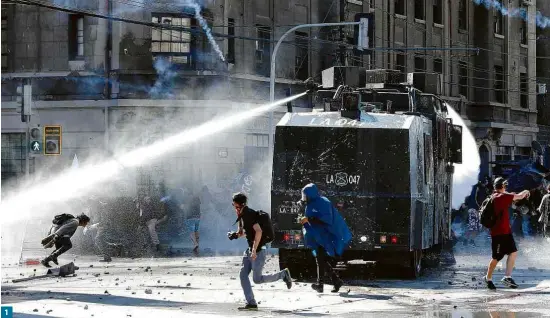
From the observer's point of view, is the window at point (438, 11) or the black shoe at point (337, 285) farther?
the window at point (438, 11)

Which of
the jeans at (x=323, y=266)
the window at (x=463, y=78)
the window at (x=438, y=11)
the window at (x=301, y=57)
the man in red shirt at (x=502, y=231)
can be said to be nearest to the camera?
the jeans at (x=323, y=266)

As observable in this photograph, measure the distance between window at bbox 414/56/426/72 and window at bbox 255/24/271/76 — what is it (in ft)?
39.2

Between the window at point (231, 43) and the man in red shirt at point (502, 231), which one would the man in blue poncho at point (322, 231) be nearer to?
the man in red shirt at point (502, 231)

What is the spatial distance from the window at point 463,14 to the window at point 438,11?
1799 mm

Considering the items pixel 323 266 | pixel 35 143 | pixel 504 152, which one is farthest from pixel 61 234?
pixel 504 152

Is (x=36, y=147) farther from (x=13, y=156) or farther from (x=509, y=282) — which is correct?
(x=509, y=282)

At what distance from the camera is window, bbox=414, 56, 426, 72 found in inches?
2085

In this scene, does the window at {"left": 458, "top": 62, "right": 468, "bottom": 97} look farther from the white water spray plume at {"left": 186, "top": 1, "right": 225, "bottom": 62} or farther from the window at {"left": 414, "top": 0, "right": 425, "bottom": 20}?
the white water spray plume at {"left": 186, "top": 1, "right": 225, "bottom": 62}

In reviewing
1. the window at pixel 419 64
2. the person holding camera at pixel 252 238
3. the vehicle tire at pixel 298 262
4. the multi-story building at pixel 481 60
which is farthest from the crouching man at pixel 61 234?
the window at pixel 419 64

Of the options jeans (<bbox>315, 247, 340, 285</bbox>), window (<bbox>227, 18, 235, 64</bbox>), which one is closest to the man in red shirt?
jeans (<bbox>315, 247, 340, 285</bbox>)

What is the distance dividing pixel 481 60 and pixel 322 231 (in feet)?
132

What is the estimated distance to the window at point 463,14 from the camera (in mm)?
56594

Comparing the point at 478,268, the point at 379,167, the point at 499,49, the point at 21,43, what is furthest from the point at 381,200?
the point at 499,49

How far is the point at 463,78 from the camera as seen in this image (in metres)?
56.1
